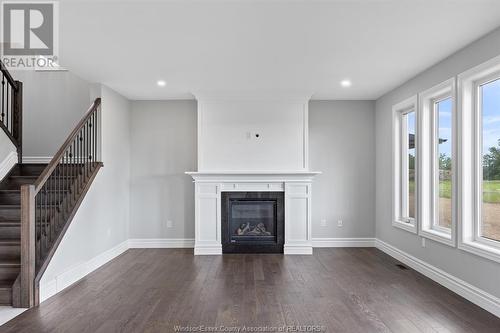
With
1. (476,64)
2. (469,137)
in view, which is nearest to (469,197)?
(469,137)

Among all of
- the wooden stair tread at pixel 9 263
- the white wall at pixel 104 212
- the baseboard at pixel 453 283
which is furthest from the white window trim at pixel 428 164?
the wooden stair tread at pixel 9 263

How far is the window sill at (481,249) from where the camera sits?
3043mm

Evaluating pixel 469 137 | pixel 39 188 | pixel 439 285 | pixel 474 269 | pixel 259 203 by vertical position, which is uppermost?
pixel 469 137

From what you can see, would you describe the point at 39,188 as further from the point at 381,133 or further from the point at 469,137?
the point at 381,133

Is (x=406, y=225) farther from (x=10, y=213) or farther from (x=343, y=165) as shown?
(x=10, y=213)

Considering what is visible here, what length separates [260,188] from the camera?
18.2 feet

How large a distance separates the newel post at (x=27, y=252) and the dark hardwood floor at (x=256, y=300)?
16 centimetres

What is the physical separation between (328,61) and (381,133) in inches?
92.5

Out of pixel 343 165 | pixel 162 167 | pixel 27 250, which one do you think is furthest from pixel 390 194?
pixel 27 250

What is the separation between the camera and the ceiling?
106 inches

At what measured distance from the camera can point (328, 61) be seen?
12.9 ft

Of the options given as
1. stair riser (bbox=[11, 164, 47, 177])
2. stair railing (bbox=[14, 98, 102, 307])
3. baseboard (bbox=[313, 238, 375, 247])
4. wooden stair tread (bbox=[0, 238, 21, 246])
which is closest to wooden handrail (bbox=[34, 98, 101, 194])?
stair railing (bbox=[14, 98, 102, 307])

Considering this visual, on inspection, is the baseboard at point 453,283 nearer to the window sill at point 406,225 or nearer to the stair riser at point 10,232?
the window sill at point 406,225

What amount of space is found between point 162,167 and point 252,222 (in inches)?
75.4
